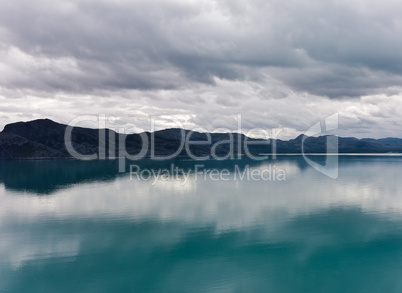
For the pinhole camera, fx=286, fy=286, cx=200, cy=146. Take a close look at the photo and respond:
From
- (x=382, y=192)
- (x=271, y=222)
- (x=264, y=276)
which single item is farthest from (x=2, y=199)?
(x=382, y=192)

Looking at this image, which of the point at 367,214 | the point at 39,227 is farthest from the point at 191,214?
the point at 367,214

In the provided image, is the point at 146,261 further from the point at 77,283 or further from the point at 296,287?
the point at 296,287

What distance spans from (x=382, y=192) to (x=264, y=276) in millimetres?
81668

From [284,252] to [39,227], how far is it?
157 ft

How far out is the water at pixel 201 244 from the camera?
35.4 m

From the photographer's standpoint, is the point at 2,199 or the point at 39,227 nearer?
→ the point at 39,227

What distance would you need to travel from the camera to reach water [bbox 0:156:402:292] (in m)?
35.4

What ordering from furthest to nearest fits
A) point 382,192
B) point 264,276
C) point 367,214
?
point 382,192, point 367,214, point 264,276

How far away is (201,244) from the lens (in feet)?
156

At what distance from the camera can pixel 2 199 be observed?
90062mm

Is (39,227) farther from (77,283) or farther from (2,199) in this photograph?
(2,199)

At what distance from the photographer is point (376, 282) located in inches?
1395

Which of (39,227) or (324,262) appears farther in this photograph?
(39,227)

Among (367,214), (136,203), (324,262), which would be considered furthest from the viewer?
(136,203)
